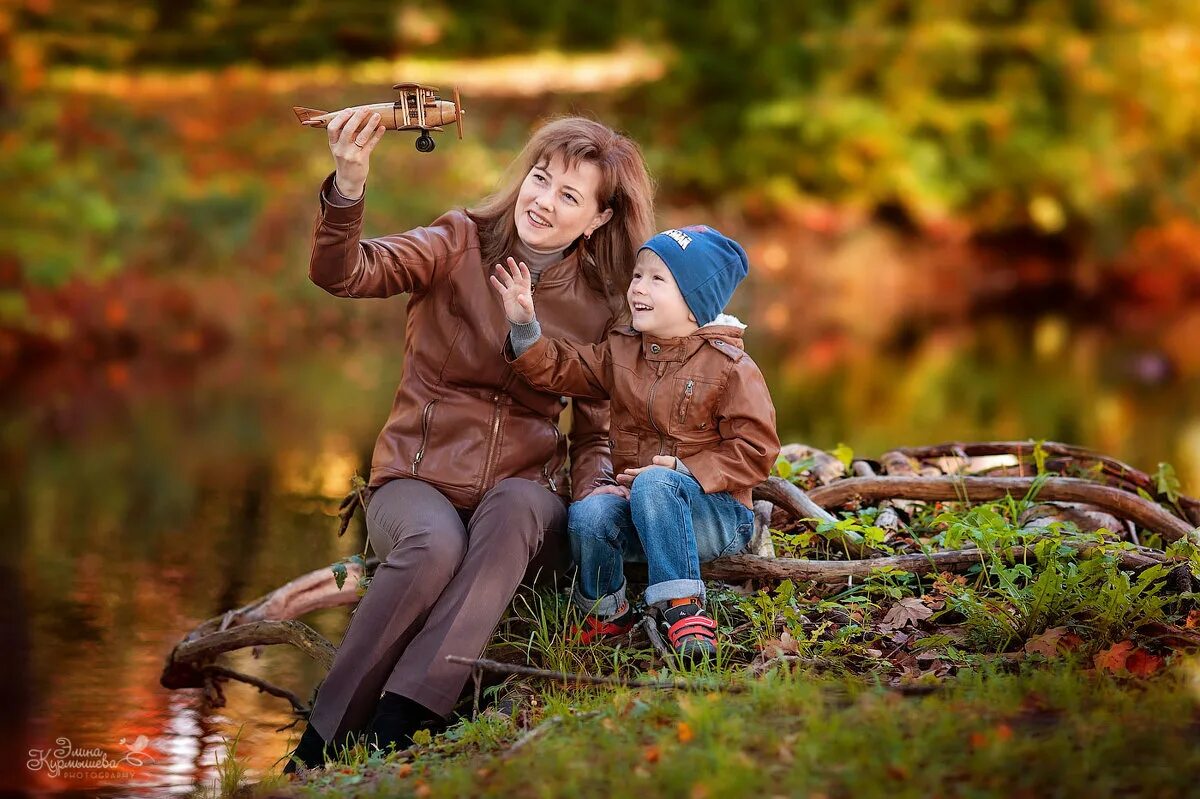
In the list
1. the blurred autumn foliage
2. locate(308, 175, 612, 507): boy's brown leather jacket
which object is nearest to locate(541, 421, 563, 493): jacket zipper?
locate(308, 175, 612, 507): boy's brown leather jacket

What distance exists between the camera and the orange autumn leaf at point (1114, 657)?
3004mm

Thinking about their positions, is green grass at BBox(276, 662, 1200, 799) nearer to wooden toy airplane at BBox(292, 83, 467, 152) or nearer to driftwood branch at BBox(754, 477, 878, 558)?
driftwood branch at BBox(754, 477, 878, 558)

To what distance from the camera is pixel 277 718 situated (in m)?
4.32

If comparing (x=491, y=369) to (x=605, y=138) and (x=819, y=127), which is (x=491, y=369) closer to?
(x=605, y=138)

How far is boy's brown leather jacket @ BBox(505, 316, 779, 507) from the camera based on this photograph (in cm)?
351

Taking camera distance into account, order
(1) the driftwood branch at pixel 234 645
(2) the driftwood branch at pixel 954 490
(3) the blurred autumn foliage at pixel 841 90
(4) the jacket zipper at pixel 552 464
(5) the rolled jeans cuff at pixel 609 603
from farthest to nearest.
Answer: (3) the blurred autumn foliage at pixel 841 90
(2) the driftwood branch at pixel 954 490
(1) the driftwood branch at pixel 234 645
(4) the jacket zipper at pixel 552 464
(5) the rolled jeans cuff at pixel 609 603

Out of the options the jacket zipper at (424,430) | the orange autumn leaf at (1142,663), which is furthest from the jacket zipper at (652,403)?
the orange autumn leaf at (1142,663)

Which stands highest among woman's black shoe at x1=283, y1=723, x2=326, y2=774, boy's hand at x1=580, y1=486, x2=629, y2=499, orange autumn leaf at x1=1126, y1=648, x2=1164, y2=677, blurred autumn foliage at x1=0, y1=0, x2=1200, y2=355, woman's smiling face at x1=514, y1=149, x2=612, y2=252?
blurred autumn foliage at x1=0, y1=0, x2=1200, y2=355

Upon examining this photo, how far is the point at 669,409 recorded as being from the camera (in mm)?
3570

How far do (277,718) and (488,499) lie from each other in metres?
1.29

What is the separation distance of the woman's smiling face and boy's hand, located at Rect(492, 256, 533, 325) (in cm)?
20

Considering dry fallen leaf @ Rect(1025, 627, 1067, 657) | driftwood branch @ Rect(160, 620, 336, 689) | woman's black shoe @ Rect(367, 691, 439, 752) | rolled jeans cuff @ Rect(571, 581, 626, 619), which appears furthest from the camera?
driftwood branch @ Rect(160, 620, 336, 689)

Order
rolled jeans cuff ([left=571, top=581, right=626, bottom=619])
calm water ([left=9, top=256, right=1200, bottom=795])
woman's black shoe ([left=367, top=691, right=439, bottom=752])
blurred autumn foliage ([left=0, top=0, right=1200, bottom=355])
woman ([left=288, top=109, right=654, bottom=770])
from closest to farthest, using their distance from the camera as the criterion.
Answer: woman's black shoe ([left=367, top=691, right=439, bottom=752]) < woman ([left=288, top=109, right=654, bottom=770]) < rolled jeans cuff ([left=571, top=581, right=626, bottom=619]) < calm water ([left=9, top=256, right=1200, bottom=795]) < blurred autumn foliage ([left=0, top=0, right=1200, bottom=355])

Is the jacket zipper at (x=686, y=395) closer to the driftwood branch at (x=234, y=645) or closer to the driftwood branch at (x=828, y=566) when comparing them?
the driftwood branch at (x=828, y=566)
